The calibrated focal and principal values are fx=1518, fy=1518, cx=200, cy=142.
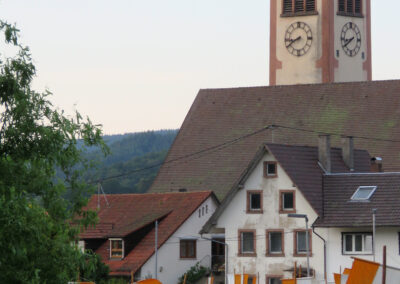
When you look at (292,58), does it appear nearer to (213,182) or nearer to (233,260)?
(213,182)

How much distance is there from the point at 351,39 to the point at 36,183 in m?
68.2

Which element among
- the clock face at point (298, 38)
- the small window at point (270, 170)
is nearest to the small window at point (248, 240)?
the small window at point (270, 170)

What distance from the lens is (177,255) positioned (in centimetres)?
8231

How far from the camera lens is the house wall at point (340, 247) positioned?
71.8 meters

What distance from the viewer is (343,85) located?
96.2m

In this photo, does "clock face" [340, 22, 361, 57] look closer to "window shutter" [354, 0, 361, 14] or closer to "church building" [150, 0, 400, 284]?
"church building" [150, 0, 400, 284]

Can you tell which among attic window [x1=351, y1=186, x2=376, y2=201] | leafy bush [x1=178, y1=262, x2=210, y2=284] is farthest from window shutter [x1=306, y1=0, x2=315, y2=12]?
attic window [x1=351, y1=186, x2=376, y2=201]

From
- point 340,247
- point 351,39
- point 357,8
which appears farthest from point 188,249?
point 357,8

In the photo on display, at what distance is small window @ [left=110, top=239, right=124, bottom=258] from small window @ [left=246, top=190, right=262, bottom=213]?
9.28 meters

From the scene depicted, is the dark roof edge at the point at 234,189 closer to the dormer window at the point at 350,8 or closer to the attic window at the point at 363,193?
the attic window at the point at 363,193

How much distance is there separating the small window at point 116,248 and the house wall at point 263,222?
793cm

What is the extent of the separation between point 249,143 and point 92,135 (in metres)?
53.0

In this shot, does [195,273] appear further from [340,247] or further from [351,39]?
[351,39]

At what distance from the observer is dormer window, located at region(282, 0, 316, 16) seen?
A: 4178 inches
